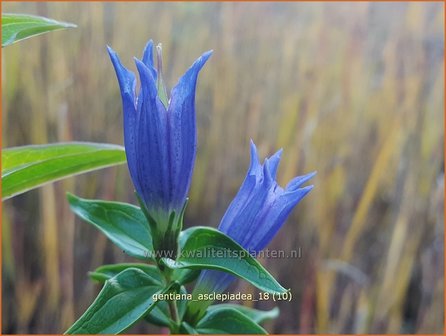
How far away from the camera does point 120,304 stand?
412mm

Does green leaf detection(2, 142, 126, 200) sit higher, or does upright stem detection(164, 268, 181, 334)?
green leaf detection(2, 142, 126, 200)

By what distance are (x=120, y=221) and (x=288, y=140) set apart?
1005 millimetres

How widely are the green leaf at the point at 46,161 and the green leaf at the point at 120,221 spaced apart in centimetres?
3

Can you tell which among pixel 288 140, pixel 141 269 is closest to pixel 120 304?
pixel 141 269

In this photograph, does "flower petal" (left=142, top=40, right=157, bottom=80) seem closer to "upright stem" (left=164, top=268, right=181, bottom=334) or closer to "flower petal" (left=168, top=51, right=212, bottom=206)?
"flower petal" (left=168, top=51, right=212, bottom=206)

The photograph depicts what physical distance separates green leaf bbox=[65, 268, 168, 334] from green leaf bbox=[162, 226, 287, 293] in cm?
3

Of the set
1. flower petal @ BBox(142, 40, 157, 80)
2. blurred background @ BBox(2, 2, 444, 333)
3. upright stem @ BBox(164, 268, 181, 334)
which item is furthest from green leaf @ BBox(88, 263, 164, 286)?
blurred background @ BBox(2, 2, 444, 333)

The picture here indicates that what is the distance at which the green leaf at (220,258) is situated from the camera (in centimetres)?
39

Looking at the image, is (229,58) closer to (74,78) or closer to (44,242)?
(74,78)

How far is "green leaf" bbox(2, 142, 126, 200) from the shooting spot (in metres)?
0.46

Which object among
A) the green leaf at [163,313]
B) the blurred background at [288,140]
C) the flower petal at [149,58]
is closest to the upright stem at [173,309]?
the green leaf at [163,313]

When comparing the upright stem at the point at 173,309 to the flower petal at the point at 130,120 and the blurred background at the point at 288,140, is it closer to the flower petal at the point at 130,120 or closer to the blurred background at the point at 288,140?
the flower petal at the point at 130,120

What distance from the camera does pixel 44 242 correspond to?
1.34 meters

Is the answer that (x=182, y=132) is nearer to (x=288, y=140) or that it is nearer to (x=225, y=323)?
(x=225, y=323)
